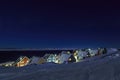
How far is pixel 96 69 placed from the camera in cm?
649

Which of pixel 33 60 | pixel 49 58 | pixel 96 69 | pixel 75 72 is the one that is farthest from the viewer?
pixel 49 58

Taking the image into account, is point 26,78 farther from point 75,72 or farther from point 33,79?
point 75,72

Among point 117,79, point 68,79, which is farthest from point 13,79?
point 117,79

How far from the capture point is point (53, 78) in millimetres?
5469

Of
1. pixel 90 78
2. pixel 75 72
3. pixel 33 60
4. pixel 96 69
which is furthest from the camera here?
pixel 33 60

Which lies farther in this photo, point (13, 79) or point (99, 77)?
point (99, 77)

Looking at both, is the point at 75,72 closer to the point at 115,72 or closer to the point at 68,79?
the point at 68,79

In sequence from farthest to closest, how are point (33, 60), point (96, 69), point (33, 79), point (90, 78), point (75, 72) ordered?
point (33, 60)
point (96, 69)
point (75, 72)
point (90, 78)
point (33, 79)

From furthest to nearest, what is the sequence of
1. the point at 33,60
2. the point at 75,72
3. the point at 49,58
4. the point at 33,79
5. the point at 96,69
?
the point at 49,58
the point at 33,60
the point at 96,69
the point at 75,72
the point at 33,79

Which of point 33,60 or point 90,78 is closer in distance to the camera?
point 90,78

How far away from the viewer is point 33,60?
21.8 meters

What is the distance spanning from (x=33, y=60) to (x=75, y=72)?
16.0 metres

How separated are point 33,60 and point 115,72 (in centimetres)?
1555

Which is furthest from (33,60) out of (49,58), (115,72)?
(115,72)
